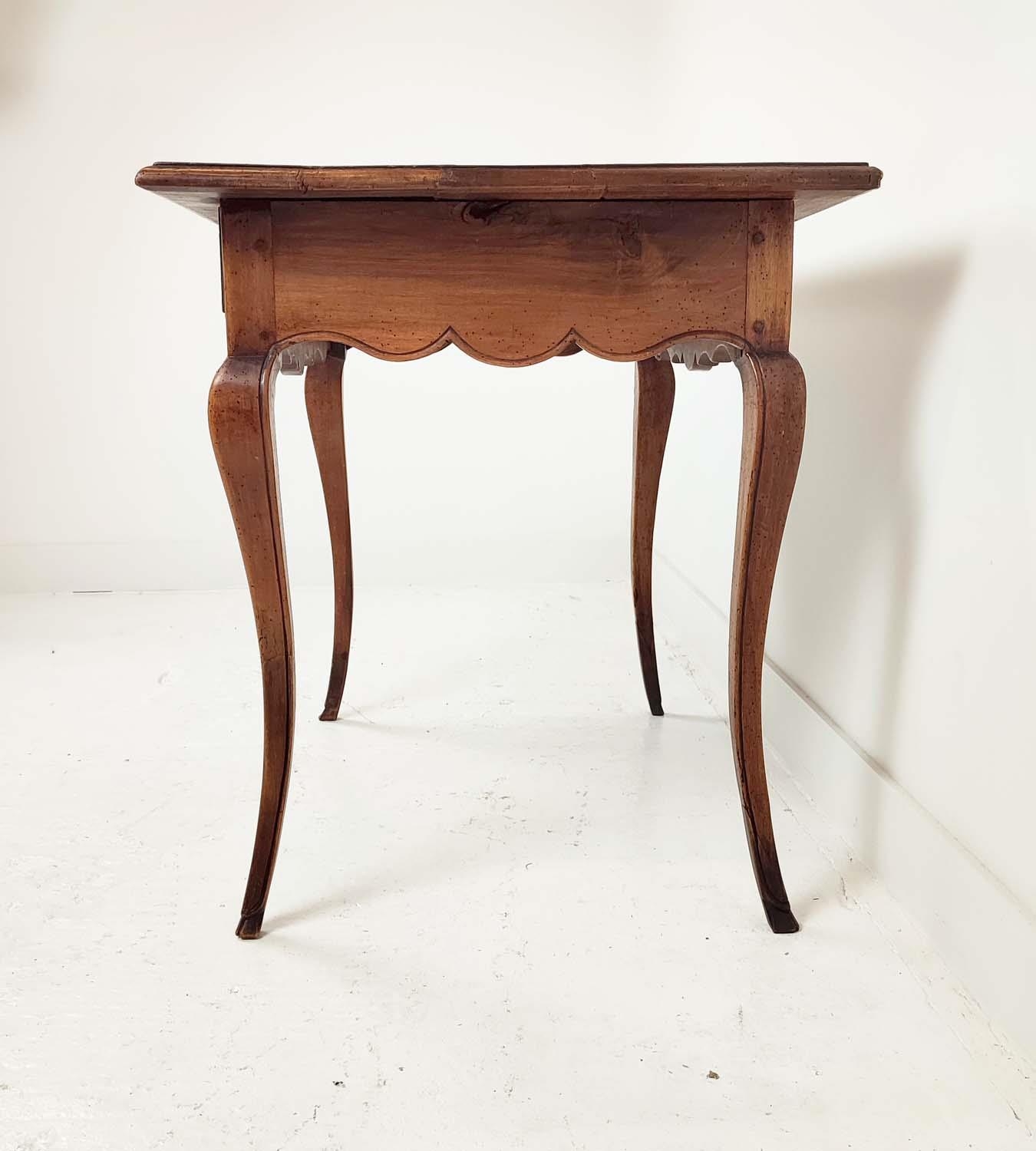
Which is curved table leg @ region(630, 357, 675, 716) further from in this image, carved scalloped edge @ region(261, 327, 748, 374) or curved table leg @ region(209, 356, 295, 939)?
curved table leg @ region(209, 356, 295, 939)

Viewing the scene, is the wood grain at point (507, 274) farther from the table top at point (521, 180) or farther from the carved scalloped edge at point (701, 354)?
the carved scalloped edge at point (701, 354)

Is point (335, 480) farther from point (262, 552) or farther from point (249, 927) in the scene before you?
point (249, 927)

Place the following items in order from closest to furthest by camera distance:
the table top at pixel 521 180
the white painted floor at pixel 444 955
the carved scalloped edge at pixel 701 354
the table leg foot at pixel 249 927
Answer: the white painted floor at pixel 444 955
the table top at pixel 521 180
the table leg foot at pixel 249 927
the carved scalloped edge at pixel 701 354

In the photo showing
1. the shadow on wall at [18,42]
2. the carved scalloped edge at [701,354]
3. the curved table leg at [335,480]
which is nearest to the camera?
the carved scalloped edge at [701,354]

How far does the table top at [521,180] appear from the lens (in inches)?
34.3

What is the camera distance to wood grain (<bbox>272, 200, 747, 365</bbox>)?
3.08ft

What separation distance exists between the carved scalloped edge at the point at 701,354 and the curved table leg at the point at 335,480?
1.56 feet

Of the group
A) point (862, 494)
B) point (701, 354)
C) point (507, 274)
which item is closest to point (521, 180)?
point (507, 274)

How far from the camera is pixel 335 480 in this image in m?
1.53

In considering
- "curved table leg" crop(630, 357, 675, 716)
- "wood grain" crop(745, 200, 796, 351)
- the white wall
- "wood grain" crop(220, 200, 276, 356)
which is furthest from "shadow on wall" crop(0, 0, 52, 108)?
"wood grain" crop(745, 200, 796, 351)

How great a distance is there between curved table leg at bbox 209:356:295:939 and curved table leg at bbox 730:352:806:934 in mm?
431

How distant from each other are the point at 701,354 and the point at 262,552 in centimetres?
55

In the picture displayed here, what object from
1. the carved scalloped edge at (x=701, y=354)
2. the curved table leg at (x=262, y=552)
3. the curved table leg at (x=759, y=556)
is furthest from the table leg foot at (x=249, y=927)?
the carved scalloped edge at (x=701, y=354)

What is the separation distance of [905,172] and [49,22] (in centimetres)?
202
